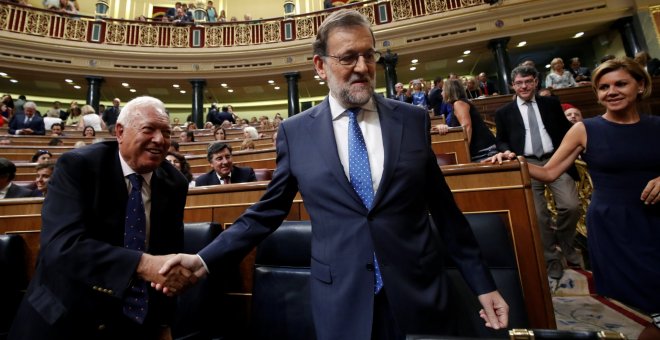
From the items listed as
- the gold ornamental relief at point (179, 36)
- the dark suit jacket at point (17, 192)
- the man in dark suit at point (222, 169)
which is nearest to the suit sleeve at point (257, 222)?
the man in dark suit at point (222, 169)

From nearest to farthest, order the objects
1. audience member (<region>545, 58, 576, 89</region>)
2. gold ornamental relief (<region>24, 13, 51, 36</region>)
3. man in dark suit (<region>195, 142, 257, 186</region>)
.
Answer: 1. man in dark suit (<region>195, 142, 257, 186</region>)
2. audience member (<region>545, 58, 576, 89</region>)
3. gold ornamental relief (<region>24, 13, 51, 36</region>)

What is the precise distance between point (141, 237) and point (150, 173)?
0.88ft

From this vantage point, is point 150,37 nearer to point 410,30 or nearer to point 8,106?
point 8,106

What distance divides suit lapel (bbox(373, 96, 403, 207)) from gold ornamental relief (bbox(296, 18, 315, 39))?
385 inches

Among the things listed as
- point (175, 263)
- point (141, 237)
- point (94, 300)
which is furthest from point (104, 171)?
point (175, 263)

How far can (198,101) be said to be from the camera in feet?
33.1

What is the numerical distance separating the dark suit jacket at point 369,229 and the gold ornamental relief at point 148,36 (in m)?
11.1

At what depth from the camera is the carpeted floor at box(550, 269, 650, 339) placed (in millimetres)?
1547

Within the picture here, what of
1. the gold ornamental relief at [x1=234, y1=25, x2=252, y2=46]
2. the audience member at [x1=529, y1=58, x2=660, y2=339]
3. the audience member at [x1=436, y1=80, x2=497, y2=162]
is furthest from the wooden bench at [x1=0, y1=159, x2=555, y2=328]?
the gold ornamental relief at [x1=234, y1=25, x2=252, y2=46]

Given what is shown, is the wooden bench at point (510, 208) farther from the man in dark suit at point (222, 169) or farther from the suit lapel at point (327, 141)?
the man in dark suit at point (222, 169)

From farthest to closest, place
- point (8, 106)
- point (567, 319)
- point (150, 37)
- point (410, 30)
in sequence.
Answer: point (150, 37) → point (410, 30) → point (8, 106) → point (567, 319)

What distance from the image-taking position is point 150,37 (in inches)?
388

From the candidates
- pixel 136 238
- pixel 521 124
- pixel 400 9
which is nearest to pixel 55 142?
pixel 136 238

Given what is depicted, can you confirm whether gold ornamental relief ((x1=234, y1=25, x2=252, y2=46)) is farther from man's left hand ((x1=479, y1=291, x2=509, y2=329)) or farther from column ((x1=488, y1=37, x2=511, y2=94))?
man's left hand ((x1=479, y1=291, x2=509, y2=329))
